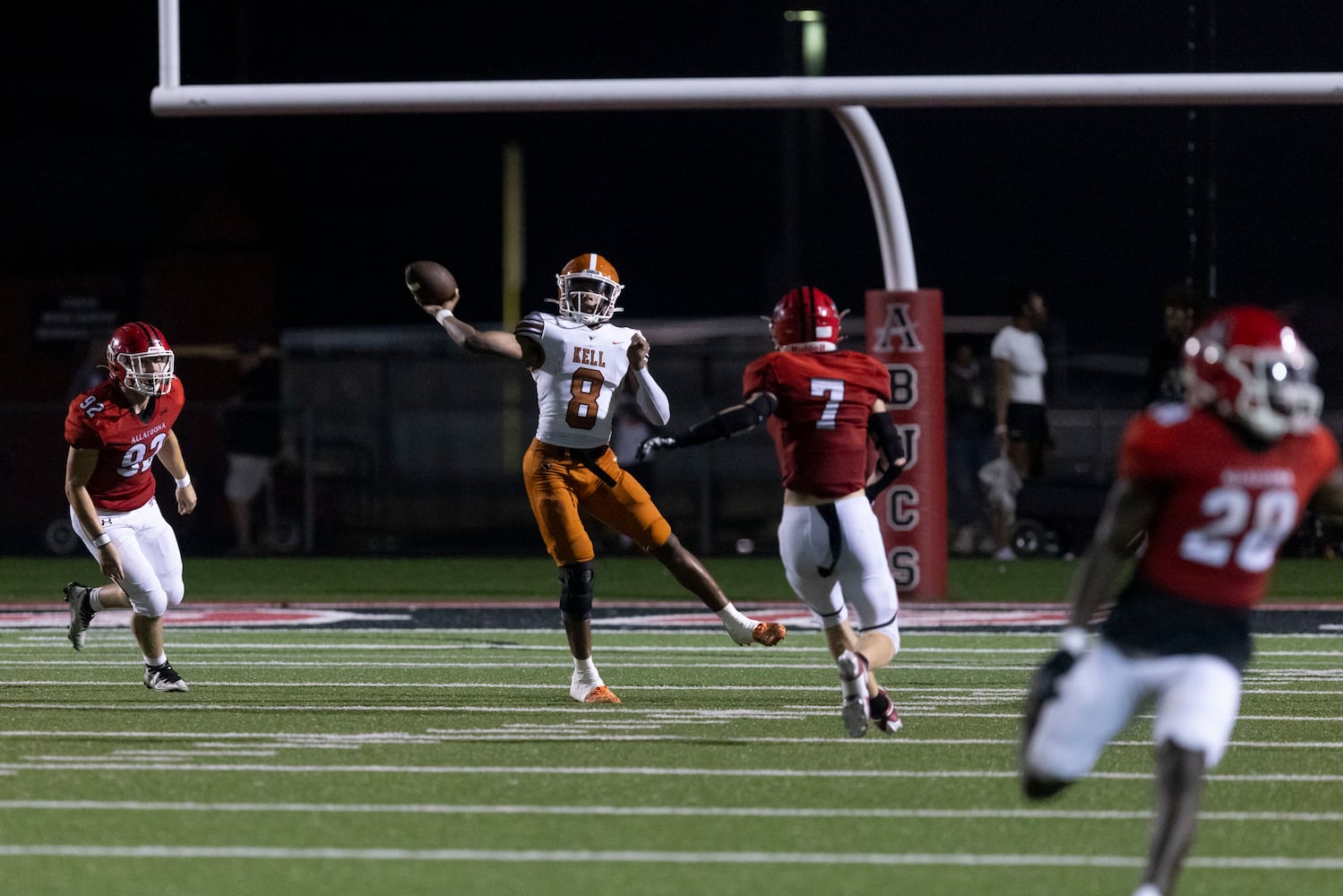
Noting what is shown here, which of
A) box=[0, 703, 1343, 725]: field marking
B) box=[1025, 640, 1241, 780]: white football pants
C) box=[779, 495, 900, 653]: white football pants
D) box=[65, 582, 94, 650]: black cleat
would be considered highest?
box=[1025, 640, 1241, 780]: white football pants

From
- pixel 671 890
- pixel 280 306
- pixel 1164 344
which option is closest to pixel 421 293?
pixel 1164 344

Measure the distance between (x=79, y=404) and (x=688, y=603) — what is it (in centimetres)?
642

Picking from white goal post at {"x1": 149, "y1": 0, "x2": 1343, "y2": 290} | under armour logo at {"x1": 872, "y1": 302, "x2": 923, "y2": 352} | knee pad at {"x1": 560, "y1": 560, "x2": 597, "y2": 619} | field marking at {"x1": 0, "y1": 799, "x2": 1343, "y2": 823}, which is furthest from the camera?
under armour logo at {"x1": 872, "y1": 302, "x2": 923, "y2": 352}

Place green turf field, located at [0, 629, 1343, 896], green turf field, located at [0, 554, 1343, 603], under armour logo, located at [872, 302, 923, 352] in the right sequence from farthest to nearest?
green turf field, located at [0, 554, 1343, 603], under armour logo, located at [872, 302, 923, 352], green turf field, located at [0, 629, 1343, 896]

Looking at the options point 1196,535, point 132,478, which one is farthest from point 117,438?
point 1196,535

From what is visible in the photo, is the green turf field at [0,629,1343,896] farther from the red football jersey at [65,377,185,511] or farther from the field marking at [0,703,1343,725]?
the red football jersey at [65,377,185,511]

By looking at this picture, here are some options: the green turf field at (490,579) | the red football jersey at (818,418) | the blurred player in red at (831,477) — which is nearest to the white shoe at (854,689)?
the blurred player in red at (831,477)

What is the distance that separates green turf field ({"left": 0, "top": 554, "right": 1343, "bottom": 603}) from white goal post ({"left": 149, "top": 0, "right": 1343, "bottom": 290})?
202 inches

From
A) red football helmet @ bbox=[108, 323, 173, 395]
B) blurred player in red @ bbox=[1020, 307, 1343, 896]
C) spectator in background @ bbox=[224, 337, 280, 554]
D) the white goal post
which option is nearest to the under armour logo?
the white goal post

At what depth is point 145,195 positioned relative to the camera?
28.4 m

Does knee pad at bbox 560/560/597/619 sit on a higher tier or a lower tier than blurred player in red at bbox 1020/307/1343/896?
lower

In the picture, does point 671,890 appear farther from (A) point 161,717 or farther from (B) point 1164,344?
(B) point 1164,344

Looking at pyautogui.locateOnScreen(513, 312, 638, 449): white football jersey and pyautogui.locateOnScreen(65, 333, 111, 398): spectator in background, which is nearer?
pyautogui.locateOnScreen(513, 312, 638, 449): white football jersey

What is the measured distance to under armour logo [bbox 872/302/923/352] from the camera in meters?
14.5
